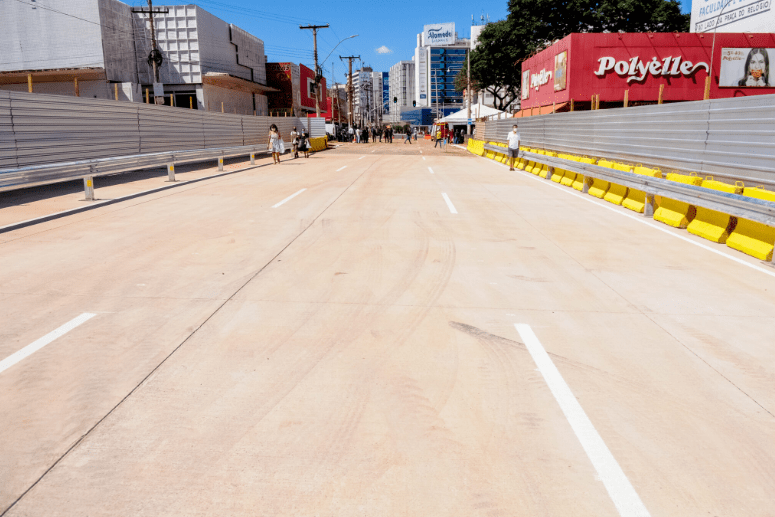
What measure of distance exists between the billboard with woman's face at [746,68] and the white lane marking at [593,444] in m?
37.4

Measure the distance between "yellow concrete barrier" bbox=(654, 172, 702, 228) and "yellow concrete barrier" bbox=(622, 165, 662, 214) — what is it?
33.4 inches

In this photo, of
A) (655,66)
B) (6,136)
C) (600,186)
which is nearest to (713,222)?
(600,186)

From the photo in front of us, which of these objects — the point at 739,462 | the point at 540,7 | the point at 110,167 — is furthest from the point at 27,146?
the point at 540,7

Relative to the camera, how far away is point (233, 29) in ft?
169

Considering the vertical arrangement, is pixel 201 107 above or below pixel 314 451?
above

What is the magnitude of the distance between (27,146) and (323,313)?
14622mm

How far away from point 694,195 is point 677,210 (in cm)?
133

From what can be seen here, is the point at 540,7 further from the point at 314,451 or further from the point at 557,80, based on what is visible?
the point at 314,451

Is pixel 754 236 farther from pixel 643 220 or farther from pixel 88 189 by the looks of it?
pixel 88 189

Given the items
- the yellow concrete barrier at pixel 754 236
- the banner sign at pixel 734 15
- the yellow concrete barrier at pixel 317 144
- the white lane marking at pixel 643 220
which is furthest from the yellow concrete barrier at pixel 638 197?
the yellow concrete barrier at pixel 317 144

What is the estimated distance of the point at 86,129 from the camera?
19.8 m

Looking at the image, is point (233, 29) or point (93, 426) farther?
point (233, 29)

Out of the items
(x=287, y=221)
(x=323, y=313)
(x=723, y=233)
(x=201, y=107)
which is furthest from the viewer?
(x=201, y=107)

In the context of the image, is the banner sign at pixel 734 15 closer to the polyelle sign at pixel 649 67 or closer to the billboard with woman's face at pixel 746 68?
the billboard with woman's face at pixel 746 68
